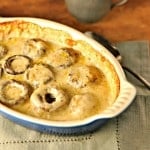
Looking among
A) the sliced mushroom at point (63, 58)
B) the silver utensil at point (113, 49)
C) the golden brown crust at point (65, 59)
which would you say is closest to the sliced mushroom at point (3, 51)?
the golden brown crust at point (65, 59)

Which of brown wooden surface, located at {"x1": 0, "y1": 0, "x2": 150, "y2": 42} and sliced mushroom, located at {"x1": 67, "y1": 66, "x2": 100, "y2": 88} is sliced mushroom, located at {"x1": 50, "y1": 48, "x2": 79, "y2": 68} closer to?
sliced mushroom, located at {"x1": 67, "y1": 66, "x2": 100, "y2": 88}

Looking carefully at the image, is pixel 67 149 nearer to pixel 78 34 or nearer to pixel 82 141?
pixel 82 141

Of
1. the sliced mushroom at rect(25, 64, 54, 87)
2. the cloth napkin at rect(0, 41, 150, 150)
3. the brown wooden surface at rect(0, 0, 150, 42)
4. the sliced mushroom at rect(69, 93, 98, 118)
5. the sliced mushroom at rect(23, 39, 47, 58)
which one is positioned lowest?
the cloth napkin at rect(0, 41, 150, 150)

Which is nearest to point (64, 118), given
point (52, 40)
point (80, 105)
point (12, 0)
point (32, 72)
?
point (80, 105)

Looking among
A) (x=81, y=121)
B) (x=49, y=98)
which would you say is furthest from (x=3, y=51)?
(x=81, y=121)

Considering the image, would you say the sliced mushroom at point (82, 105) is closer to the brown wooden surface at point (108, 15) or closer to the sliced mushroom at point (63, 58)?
the sliced mushroom at point (63, 58)

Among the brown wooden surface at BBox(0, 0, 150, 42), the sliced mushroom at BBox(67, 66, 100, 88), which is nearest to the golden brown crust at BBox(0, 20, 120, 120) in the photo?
the sliced mushroom at BBox(67, 66, 100, 88)
